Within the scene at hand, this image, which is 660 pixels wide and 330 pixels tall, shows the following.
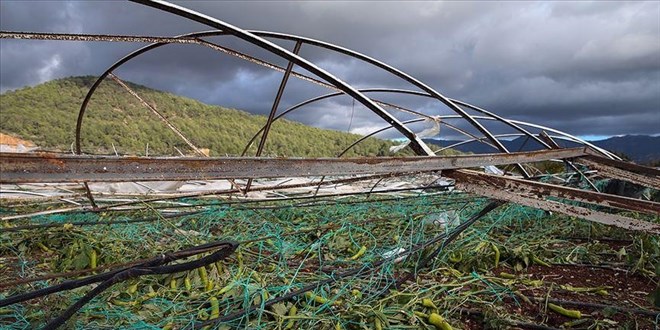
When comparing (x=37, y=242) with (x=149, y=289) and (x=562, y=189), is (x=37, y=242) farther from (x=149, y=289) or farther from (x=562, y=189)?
(x=562, y=189)

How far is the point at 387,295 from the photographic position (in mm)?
3533

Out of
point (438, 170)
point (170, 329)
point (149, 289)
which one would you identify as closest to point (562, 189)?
point (438, 170)

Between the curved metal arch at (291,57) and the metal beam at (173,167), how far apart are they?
41 cm

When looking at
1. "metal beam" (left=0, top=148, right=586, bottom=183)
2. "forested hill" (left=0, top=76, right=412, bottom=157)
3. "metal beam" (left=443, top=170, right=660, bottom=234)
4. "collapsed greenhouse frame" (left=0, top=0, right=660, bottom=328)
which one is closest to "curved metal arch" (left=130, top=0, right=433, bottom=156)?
"collapsed greenhouse frame" (left=0, top=0, right=660, bottom=328)

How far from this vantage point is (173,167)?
1748mm

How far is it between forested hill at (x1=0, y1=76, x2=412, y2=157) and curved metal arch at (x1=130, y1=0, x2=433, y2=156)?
27626 mm

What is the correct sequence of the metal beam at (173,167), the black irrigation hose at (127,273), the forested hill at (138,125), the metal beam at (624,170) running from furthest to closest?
the forested hill at (138,125), the metal beam at (624,170), the black irrigation hose at (127,273), the metal beam at (173,167)

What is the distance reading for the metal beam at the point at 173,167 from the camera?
1.48m

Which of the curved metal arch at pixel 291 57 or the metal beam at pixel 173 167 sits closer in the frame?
the metal beam at pixel 173 167

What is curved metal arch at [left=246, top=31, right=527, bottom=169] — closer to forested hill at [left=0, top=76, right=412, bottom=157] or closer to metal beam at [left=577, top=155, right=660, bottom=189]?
metal beam at [left=577, top=155, right=660, bottom=189]

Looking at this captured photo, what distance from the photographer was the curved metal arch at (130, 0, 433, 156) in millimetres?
2781

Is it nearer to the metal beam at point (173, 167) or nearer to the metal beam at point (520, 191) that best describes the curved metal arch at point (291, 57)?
the metal beam at point (520, 191)

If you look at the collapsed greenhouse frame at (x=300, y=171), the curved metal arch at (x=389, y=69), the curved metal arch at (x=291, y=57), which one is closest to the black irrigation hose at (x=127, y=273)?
the collapsed greenhouse frame at (x=300, y=171)

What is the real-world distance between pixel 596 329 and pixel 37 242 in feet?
17.9
